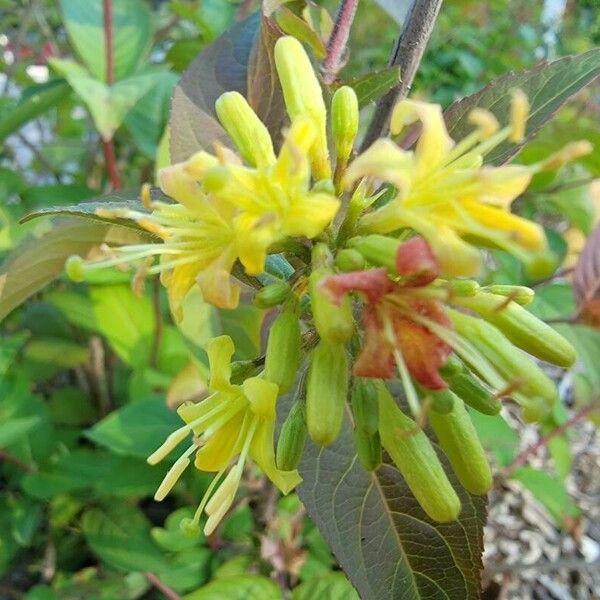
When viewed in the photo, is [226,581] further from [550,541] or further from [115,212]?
[550,541]

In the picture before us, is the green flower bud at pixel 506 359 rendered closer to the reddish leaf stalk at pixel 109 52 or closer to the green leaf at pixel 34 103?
the reddish leaf stalk at pixel 109 52

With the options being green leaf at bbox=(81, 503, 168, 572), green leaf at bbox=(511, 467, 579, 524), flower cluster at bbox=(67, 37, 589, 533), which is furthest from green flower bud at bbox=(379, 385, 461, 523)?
green leaf at bbox=(511, 467, 579, 524)

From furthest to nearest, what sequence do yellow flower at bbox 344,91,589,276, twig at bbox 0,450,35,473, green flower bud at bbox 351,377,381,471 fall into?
twig at bbox 0,450,35,473, green flower bud at bbox 351,377,381,471, yellow flower at bbox 344,91,589,276

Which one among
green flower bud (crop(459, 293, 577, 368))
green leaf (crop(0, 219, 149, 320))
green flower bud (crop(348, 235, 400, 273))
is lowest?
green leaf (crop(0, 219, 149, 320))

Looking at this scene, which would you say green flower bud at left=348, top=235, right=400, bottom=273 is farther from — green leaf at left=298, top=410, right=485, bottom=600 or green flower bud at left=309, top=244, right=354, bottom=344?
green leaf at left=298, top=410, right=485, bottom=600

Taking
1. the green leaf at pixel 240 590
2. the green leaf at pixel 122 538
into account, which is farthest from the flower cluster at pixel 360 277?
the green leaf at pixel 122 538

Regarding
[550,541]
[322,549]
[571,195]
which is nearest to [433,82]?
[571,195]
